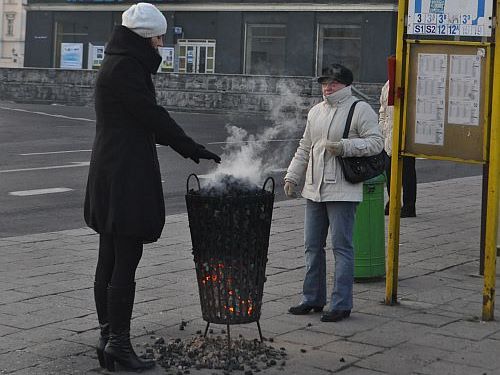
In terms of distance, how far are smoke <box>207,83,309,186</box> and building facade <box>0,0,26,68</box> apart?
43770 millimetres

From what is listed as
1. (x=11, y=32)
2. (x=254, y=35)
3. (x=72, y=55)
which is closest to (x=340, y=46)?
(x=254, y=35)

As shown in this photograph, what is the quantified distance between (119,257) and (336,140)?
204 cm

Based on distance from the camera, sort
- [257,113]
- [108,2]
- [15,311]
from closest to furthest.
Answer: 1. [15,311]
2. [257,113]
3. [108,2]

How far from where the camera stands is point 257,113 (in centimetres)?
3872

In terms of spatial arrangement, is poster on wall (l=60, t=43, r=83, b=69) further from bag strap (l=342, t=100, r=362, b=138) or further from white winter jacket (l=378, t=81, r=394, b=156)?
bag strap (l=342, t=100, r=362, b=138)

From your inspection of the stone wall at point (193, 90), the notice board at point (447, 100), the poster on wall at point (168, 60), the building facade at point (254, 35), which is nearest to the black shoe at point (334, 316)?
the notice board at point (447, 100)

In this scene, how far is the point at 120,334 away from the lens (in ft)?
19.2

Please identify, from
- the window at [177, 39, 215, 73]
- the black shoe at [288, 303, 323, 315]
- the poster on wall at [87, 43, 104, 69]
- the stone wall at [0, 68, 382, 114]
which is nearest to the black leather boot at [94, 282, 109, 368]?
the black shoe at [288, 303, 323, 315]

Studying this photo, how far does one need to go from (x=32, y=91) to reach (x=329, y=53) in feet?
50.4

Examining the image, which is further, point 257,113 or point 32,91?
point 32,91

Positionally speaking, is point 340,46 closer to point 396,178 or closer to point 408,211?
point 408,211

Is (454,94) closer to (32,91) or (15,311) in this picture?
(15,311)

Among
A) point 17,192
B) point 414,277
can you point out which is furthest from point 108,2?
point 414,277

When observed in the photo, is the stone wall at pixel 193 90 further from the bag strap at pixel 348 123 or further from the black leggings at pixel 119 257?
the black leggings at pixel 119 257
